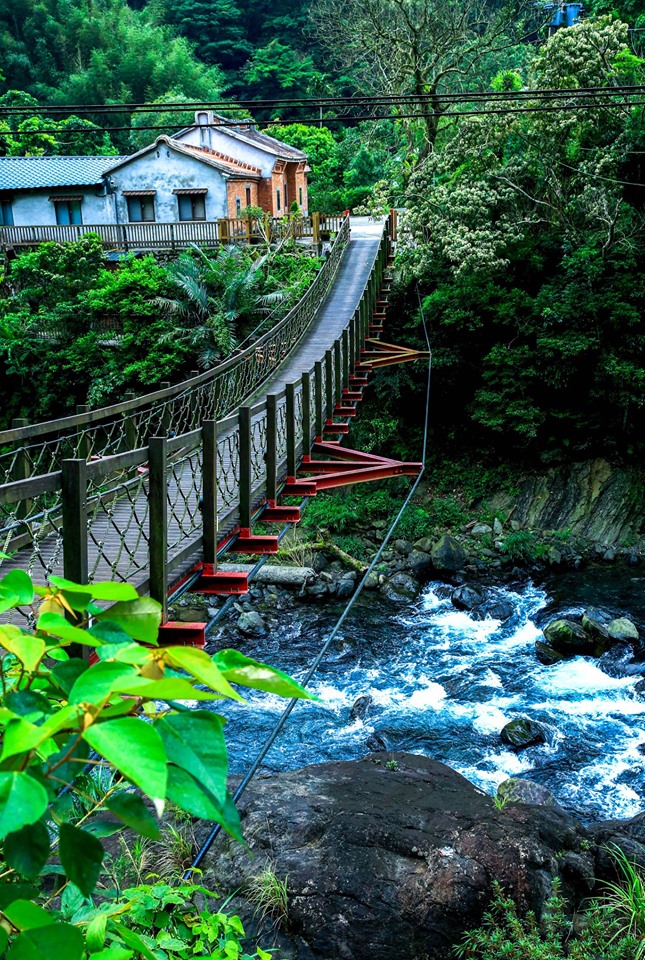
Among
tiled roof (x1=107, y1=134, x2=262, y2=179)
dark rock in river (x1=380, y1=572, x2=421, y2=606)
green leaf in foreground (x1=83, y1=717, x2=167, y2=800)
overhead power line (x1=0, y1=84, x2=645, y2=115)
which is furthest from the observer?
tiled roof (x1=107, y1=134, x2=262, y2=179)

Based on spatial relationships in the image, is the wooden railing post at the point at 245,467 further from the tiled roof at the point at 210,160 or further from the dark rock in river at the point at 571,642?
the tiled roof at the point at 210,160

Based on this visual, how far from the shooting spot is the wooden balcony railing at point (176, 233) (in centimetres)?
2034

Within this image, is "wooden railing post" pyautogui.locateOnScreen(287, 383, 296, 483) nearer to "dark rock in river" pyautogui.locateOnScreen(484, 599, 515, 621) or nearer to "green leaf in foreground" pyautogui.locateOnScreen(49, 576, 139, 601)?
"green leaf in foreground" pyautogui.locateOnScreen(49, 576, 139, 601)

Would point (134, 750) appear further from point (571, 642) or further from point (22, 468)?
point (571, 642)

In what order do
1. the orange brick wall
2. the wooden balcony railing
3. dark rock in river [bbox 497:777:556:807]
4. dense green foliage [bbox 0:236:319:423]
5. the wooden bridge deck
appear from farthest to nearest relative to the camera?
the orange brick wall → the wooden balcony railing → dense green foliage [bbox 0:236:319:423] → dark rock in river [bbox 497:777:556:807] → the wooden bridge deck

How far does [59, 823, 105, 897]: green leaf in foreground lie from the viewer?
94 cm

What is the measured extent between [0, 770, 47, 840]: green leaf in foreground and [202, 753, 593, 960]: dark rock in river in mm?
5414

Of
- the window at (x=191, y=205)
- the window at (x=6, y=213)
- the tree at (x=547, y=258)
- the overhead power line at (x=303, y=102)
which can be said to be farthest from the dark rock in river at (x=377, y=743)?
the window at (x=6, y=213)

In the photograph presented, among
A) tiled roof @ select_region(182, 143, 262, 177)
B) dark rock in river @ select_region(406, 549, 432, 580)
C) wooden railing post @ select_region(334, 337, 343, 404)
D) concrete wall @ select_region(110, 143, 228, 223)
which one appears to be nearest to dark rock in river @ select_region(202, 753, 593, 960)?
wooden railing post @ select_region(334, 337, 343, 404)

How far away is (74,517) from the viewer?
3.59 metres

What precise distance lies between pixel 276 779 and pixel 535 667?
5619 millimetres

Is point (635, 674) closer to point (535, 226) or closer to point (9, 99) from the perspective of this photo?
point (535, 226)

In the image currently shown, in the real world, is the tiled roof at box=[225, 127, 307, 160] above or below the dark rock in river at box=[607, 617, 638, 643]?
above

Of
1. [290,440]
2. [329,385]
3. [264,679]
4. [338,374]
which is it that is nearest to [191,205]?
[338,374]
